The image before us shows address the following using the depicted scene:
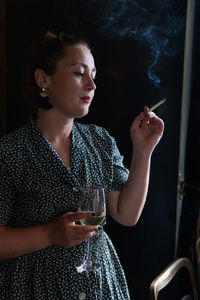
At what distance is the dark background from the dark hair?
358mm

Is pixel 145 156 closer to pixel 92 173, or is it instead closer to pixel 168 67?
pixel 92 173

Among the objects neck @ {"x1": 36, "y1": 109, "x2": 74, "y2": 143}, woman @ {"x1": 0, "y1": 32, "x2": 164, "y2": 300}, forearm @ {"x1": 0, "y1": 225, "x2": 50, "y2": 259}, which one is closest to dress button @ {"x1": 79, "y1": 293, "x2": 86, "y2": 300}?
woman @ {"x1": 0, "y1": 32, "x2": 164, "y2": 300}

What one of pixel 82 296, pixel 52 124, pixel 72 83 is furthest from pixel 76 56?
pixel 82 296

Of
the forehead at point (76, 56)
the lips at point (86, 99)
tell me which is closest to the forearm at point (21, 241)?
the lips at point (86, 99)

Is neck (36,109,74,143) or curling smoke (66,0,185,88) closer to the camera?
neck (36,109,74,143)

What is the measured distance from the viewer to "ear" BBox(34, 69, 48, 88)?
134cm

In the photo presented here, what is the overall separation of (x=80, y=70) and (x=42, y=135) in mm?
278

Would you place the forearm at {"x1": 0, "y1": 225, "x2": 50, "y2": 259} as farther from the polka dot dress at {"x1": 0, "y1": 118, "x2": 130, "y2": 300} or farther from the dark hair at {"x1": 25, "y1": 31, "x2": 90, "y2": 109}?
the dark hair at {"x1": 25, "y1": 31, "x2": 90, "y2": 109}

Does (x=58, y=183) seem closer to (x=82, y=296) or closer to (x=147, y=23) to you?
(x=82, y=296)

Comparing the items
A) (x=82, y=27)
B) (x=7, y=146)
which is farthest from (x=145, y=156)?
(x=82, y=27)

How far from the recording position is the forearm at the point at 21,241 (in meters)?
1.20

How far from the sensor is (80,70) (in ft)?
4.30

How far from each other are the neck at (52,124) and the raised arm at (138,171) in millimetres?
284

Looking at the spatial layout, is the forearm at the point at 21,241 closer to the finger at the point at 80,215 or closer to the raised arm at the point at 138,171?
the finger at the point at 80,215
